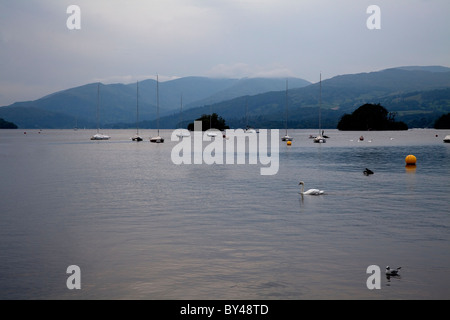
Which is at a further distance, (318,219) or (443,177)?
(443,177)

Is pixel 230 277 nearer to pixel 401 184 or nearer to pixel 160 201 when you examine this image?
pixel 160 201

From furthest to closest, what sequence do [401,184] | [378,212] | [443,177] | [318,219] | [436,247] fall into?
1. [443,177]
2. [401,184]
3. [378,212]
4. [318,219]
5. [436,247]

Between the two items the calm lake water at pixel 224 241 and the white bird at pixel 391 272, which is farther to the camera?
the white bird at pixel 391 272

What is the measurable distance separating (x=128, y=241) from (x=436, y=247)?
1244 cm

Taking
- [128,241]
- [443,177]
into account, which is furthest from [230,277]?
[443,177]

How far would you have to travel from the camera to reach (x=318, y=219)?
2594 centimetres

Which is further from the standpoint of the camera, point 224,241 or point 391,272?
point 224,241

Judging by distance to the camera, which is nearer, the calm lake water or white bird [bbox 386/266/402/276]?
the calm lake water

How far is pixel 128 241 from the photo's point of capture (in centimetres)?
2095
